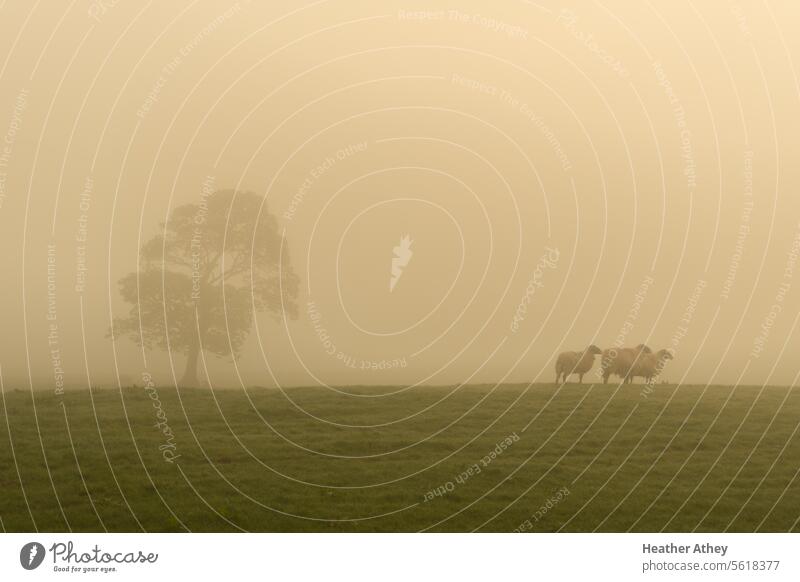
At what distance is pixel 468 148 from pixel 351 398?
2072 centimetres

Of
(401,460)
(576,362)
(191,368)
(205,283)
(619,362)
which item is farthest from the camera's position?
(205,283)

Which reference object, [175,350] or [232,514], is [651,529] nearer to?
[232,514]

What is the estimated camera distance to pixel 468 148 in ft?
163

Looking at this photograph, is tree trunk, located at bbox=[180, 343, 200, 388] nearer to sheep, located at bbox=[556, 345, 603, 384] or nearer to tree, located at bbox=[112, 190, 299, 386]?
tree, located at bbox=[112, 190, 299, 386]

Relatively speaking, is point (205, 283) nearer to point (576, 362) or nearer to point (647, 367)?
point (576, 362)

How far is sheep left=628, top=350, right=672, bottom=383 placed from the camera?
38.8m

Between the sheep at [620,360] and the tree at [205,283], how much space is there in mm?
17059

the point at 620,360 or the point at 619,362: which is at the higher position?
the point at 620,360

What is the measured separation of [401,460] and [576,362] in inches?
578

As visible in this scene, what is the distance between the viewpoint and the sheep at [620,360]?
38938 mm

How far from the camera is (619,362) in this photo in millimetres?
39406

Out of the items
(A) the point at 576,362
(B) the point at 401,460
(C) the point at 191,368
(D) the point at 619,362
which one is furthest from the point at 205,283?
(D) the point at 619,362

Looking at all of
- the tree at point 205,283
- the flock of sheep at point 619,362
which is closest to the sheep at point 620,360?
the flock of sheep at point 619,362
